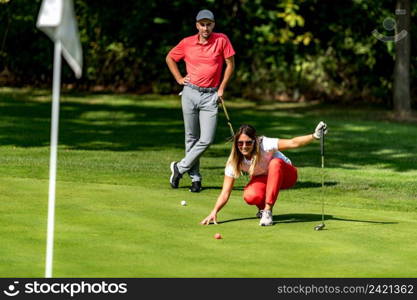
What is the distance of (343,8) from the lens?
35750 millimetres

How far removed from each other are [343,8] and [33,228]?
82.2 ft

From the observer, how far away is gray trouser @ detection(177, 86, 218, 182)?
15969 millimetres

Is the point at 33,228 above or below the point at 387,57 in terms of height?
below

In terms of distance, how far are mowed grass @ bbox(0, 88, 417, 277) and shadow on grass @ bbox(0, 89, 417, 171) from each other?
0.07 meters

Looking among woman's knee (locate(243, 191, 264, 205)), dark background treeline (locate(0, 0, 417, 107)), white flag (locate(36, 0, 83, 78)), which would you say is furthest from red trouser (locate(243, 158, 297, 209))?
dark background treeline (locate(0, 0, 417, 107))

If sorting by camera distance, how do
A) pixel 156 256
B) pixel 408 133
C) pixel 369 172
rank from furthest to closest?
1. pixel 408 133
2. pixel 369 172
3. pixel 156 256

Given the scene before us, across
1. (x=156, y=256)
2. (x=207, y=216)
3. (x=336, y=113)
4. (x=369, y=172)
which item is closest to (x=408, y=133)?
(x=336, y=113)

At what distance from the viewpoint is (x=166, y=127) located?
2983cm

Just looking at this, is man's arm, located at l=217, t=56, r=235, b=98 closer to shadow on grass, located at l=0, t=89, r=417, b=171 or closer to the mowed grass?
the mowed grass

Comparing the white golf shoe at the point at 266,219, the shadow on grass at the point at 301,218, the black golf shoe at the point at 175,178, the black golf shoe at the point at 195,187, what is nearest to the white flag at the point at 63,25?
the white golf shoe at the point at 266,219

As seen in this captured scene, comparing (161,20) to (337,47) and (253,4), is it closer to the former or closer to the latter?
(253,4)

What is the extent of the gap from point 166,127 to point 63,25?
Result: 69.4 ft

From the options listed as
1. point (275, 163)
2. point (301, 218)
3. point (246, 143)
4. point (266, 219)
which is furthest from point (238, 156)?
point (301, 218)

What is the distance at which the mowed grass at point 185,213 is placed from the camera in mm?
10227
